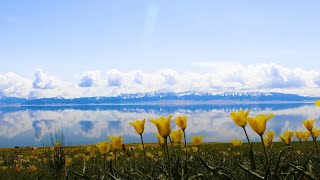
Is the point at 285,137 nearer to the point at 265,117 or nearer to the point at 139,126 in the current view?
the point at 265,117

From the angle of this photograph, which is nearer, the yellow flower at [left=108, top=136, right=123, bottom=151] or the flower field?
the flower field

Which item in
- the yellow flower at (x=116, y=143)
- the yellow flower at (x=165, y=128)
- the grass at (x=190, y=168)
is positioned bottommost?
the grass at (x=190, y=168)

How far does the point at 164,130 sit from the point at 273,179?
119 cm

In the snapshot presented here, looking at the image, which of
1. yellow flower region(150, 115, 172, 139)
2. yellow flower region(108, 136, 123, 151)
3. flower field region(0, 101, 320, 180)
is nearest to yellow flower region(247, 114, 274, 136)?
flower field region(0, 101, 320, 180)

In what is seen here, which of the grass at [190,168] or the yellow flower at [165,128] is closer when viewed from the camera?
the grass at [190,168]

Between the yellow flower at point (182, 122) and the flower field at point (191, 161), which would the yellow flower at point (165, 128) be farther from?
the yellow flower at point (182, 122)

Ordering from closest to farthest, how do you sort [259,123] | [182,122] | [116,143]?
[259,123]
[182,122]
[116,143]

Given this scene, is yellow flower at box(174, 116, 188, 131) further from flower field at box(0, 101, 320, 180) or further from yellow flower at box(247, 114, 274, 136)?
yellow flower at box(247, 114, 274, 136)

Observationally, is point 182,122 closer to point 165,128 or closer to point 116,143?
point 165,128

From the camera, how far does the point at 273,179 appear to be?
3.42m

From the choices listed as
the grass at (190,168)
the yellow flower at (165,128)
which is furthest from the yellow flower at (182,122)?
the yellow flower at (165,128)

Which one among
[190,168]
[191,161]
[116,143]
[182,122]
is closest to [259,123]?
[182,122]

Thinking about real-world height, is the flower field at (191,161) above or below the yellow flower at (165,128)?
below

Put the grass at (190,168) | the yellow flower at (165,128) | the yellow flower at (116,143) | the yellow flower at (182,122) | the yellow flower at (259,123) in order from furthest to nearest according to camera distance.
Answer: the yellow flower at (116,143) → the yellow flower at (182,122) → the yellow flower at (165,128) → the grass at (190,168) → the yellow flower at (259,123)
